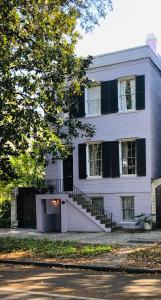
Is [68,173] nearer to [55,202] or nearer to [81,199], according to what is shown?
[55,202]

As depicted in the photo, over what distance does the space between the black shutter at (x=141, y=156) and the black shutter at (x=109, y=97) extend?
2355 millimetres

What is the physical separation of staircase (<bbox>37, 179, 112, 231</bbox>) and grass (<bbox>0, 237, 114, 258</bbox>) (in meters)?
5.01

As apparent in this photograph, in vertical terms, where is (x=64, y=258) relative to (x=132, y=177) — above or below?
below

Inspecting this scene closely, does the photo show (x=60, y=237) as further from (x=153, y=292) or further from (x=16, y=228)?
(x=153, y=292)

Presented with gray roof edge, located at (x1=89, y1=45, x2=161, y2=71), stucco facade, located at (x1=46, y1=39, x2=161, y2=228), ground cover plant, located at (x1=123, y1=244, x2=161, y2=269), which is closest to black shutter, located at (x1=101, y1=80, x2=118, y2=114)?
stucco facade, located at (x1=46, y1=39, x2=161, y2=228)

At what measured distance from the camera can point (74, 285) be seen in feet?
35.7

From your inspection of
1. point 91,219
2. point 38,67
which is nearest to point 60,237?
point 91,219

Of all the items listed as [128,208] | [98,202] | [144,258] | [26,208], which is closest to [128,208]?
[128,208]

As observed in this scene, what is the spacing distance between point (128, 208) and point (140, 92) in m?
6.11

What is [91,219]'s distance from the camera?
2350 cm

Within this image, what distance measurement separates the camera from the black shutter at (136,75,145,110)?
949 inches

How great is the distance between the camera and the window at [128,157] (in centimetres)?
2450

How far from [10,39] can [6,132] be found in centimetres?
322

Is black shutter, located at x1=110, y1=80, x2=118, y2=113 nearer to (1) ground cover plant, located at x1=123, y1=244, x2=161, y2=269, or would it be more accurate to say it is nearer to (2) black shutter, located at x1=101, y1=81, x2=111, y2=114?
(2) black shutter, located at x1=101, y1=81, x2=111, y2=114
